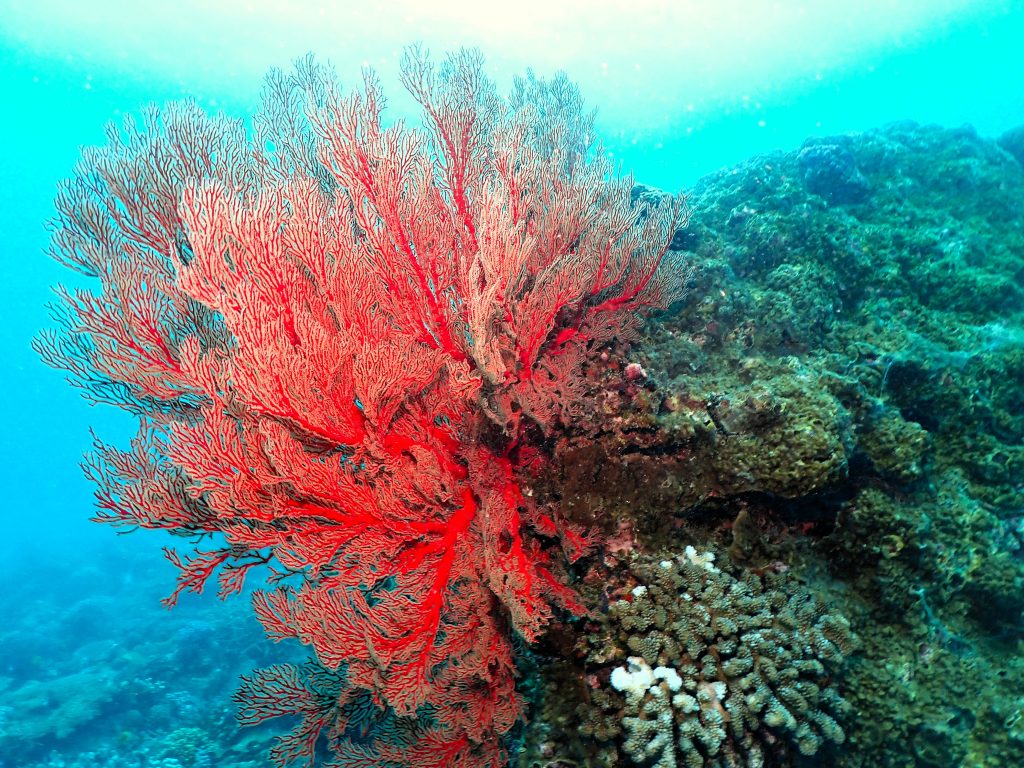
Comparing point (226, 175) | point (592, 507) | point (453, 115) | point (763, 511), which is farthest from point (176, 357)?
point (763, 511)

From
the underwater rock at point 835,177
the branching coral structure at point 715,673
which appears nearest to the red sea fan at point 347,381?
the branching coral structure at point 715,673

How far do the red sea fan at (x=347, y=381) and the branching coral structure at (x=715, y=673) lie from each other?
61 cm

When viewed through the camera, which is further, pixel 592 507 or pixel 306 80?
pixel 306 80

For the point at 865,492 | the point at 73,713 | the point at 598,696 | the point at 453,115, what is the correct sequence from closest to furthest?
1. the point at 598,696
2. the point at 865,492
3. the point at 453,115
4. the point at 73,713

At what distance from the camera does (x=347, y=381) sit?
3.21 metres

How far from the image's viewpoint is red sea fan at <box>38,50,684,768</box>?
302 cm

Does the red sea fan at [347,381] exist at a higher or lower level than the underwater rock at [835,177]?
lower

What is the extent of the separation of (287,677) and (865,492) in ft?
17.9

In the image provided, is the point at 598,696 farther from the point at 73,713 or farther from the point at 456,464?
the point at 73,713

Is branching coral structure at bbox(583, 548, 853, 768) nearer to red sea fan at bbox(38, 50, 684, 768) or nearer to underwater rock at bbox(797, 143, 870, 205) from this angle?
red sea fan at bbox(38, 50, 684, 768)

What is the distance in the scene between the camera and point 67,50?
42344 millimetres

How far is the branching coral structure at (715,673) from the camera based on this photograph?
3061mm

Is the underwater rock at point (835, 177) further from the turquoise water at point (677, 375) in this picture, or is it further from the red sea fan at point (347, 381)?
the red sea fan at point (347, 381)

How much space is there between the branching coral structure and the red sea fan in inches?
24.0
